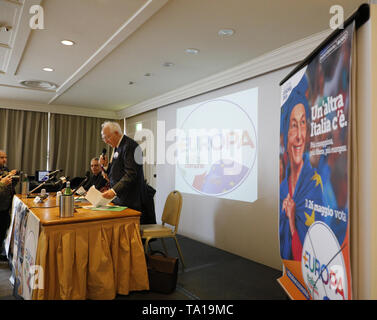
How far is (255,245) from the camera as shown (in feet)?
10.7

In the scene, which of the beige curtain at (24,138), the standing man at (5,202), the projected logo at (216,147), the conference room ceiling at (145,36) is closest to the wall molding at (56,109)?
the beige curtain at (24,138)

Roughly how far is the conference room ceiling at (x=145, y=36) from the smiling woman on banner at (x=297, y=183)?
109 cm

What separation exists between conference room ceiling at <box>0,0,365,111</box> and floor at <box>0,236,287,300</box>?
93.5 inches

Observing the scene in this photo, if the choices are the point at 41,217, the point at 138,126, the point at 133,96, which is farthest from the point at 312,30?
the point at 138,126

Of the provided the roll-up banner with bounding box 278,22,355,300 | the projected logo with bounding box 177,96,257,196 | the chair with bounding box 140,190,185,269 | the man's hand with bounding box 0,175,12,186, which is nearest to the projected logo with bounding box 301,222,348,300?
the roll-up banner with bounding box 278,22,355,300

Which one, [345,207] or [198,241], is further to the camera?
[198,241]

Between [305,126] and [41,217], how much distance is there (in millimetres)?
1885

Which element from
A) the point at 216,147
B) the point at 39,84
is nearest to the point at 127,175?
the point at 216,147

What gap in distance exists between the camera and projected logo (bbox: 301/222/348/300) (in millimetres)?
1043

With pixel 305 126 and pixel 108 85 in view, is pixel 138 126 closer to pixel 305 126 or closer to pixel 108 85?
pixel 108 85

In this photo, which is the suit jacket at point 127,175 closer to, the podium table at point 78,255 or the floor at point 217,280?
the podium table at point 78,255

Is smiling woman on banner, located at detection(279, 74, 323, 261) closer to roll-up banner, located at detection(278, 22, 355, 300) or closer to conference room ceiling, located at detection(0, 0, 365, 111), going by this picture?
roll-up banner, located at detection(278, 22, 355, 300)

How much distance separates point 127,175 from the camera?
261cm
